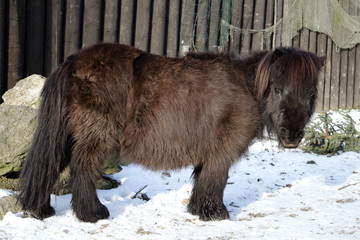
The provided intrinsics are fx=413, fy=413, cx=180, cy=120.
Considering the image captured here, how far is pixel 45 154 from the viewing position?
3838mm

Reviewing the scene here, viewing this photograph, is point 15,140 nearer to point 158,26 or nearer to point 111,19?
point 111,19

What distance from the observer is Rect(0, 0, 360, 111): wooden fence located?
623 centimetres

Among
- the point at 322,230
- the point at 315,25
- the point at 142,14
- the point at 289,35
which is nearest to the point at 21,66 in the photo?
the point at 142,14

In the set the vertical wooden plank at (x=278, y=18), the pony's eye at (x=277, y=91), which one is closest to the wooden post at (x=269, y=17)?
the vertical wooden plank at (x=278, y=18)

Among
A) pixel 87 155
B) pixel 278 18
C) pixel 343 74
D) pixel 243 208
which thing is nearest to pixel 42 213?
pixel 87 155

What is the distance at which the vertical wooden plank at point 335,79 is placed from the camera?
11594mm

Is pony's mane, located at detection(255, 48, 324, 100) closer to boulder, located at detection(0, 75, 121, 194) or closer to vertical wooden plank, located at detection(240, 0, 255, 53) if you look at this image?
boulder, located at detection(0, 75, 121, 194)

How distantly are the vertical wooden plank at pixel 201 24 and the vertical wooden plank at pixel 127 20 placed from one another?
1504 millimetres

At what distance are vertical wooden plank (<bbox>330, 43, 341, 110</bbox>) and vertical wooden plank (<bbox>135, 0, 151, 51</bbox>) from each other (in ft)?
20.5

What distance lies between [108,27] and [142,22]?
707 millimetres

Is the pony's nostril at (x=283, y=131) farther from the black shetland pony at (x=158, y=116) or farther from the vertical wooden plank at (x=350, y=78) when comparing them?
the vertical wooden plank at (x=350, y=78)

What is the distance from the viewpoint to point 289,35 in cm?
1019

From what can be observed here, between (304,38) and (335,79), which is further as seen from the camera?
(335,79)

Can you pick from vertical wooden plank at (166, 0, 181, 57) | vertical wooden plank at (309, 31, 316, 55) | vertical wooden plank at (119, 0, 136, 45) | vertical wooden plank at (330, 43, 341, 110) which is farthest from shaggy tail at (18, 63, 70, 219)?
vertical wooden plank at (330, 43, 341, 110)
